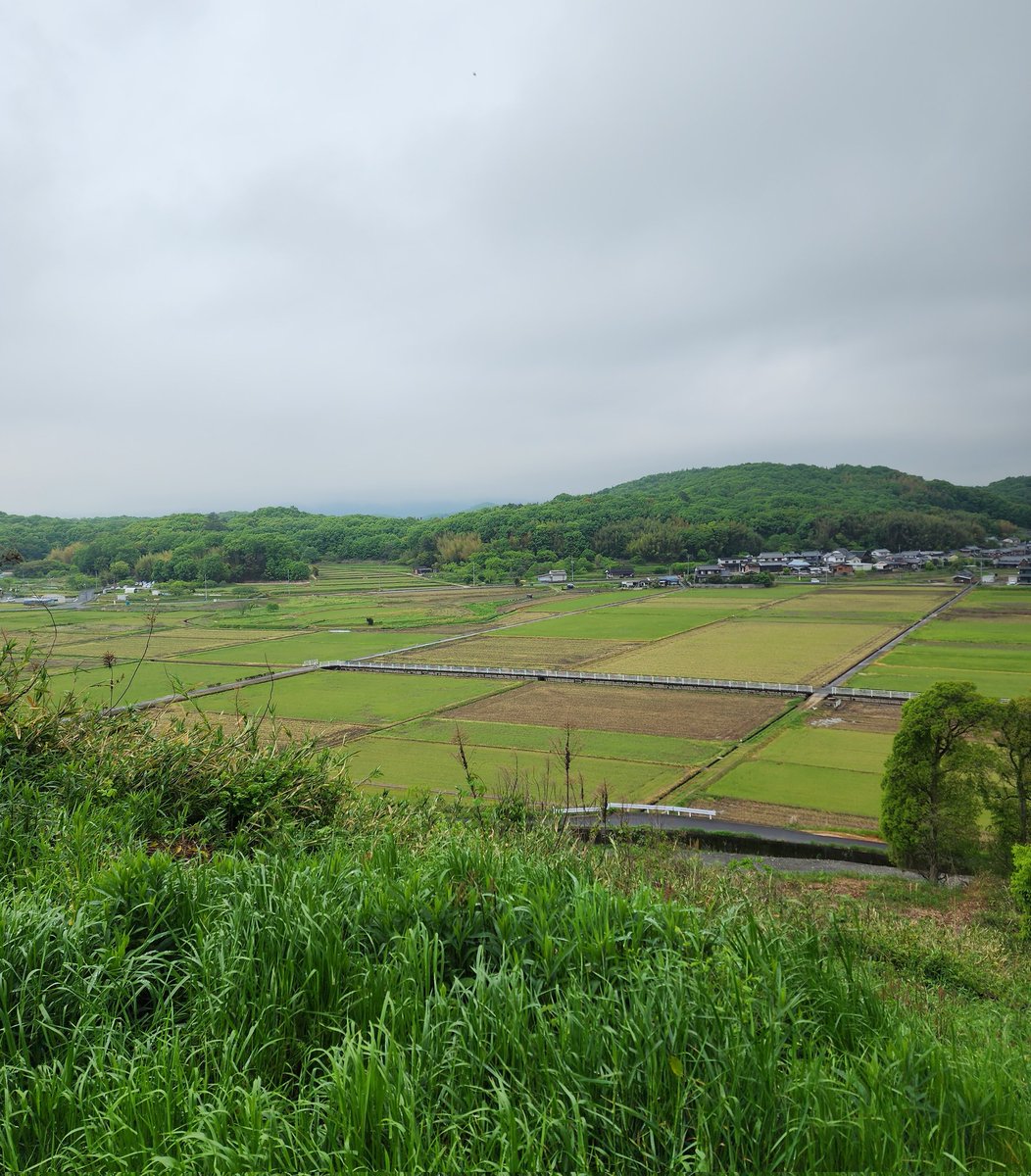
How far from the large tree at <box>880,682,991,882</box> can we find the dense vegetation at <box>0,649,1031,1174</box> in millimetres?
12681

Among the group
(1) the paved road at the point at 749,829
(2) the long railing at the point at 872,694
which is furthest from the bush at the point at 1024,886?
(2) the long railing at the point at 872,694

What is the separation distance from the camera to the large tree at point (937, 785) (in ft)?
49.8

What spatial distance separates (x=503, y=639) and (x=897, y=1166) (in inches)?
1836

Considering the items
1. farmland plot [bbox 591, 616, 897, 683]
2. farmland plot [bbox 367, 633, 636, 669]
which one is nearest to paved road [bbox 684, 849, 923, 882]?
farmland plot [bbox 591, 616, 897, 683]

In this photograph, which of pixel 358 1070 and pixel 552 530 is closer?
pixel 358 1070

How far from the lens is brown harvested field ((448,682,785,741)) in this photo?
27.0m

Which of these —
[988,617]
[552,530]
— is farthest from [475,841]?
[552,530]

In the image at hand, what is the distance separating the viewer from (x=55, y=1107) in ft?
8.62

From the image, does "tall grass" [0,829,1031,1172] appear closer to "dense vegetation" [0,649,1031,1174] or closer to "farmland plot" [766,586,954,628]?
"dense vegetation" [0,649,1031,1174]

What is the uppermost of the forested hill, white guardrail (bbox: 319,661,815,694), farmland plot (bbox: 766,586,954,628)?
the forested hill

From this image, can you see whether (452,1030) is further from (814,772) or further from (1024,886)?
(814,772)

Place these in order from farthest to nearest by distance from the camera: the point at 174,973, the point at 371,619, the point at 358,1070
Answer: the point at 371,619
the point at 174,973
the point at 358,1070

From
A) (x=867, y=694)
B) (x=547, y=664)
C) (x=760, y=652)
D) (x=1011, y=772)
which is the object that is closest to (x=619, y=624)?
(x=760, y=652)

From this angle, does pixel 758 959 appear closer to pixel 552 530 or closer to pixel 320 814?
pixel 320 814
